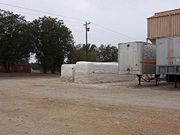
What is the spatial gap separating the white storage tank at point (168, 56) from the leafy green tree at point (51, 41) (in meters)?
42.0

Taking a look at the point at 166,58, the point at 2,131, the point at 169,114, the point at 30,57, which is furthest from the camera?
the point at 30,57

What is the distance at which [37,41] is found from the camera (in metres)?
69.2

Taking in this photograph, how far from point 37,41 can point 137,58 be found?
4137cm

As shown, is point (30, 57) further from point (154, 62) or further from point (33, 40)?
point (154, 62)

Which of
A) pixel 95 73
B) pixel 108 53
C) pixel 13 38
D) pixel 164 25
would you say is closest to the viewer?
pixel 95 73

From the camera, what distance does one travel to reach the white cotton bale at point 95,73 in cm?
3509

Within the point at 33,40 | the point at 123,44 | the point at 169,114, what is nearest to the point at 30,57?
the point at 33,40

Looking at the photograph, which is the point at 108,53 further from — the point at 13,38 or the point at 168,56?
the point at 168,56

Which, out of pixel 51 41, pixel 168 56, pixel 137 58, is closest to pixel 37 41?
pixel 51 41

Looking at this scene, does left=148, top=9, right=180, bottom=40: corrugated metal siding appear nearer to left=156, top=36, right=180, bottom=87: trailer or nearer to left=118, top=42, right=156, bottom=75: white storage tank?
left=118, top=42, right=156, bottom=75: white storage tank

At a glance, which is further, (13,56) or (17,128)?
(13,56)

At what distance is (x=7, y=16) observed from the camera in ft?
215

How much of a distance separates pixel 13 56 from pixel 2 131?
56.5 meters

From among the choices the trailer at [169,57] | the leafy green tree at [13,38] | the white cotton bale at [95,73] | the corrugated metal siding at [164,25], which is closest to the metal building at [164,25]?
the corrugated metal siding at [164,25]
